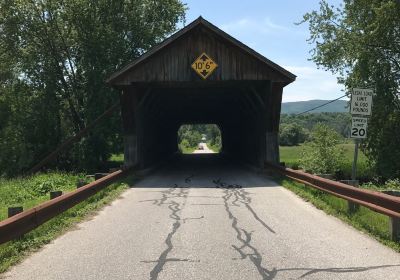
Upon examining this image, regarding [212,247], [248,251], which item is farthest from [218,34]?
[248,251]

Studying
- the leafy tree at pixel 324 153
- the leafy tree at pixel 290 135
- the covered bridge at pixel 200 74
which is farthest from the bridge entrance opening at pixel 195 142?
the covered bridge at pixel 200 74

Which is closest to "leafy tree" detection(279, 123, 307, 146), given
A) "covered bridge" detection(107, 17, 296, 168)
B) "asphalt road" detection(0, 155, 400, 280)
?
"covered bridge" detection(107, 17, 296, 168)

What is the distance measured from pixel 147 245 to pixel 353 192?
413 centimetres

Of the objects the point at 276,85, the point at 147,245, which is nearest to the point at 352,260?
the point at 147,245

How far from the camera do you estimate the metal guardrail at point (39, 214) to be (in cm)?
617

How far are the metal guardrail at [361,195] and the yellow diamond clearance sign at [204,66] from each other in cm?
671

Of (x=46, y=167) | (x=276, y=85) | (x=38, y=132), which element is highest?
(x=276, y=85)

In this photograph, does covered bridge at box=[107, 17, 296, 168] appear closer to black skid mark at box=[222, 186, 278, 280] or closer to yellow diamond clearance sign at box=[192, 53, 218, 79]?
yellow diamond clearance sign at box=[192, 53, 218, 79]

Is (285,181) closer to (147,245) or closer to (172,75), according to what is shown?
(172,75)

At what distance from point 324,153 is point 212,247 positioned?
69.2ft

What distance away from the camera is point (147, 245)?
687 centimetres

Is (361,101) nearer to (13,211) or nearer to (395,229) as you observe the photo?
(395,229)

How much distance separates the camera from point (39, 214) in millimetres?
7367

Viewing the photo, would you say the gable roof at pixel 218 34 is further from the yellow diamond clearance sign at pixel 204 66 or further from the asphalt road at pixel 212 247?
the asphalt road at pixel 212 247
